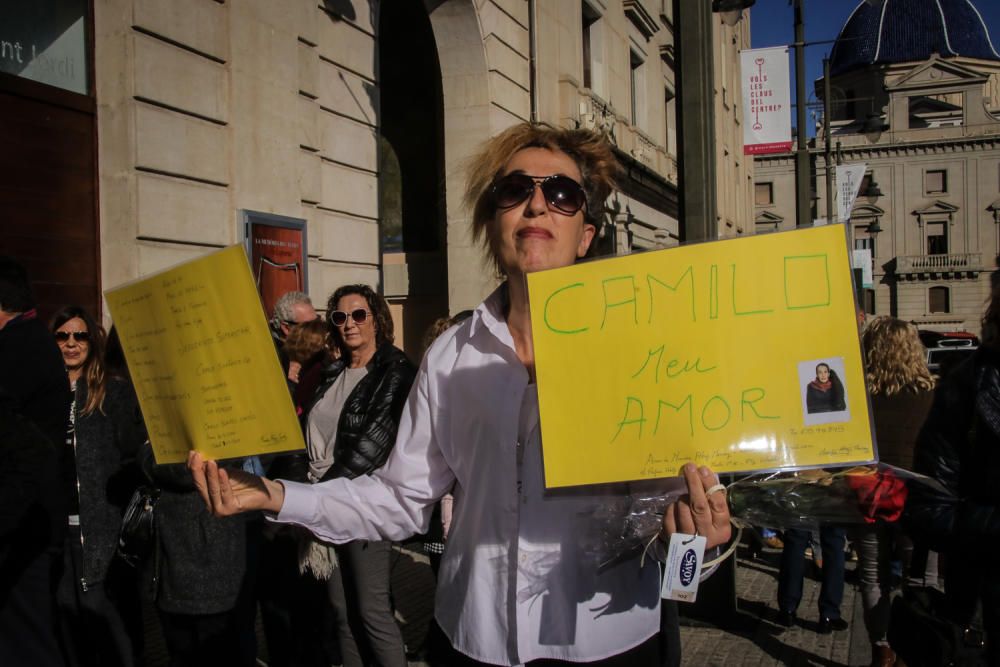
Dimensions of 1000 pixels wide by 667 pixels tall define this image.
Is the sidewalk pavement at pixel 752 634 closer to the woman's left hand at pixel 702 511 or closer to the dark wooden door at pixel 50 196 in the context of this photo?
the dark wooden door at pixel 50 196

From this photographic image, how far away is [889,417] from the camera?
4.96 m

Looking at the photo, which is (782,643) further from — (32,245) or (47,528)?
(32,245)

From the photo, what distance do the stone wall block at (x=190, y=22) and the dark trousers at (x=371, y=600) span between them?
494cm

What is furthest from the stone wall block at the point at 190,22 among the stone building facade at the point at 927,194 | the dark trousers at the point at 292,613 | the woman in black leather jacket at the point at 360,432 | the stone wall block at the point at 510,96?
the stone building facade at the point at 927,194

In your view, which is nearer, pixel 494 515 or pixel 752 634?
pixel 494 515

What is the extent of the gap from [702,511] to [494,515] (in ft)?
1.72

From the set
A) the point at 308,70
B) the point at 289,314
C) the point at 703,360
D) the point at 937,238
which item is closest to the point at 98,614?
the point at 289,314

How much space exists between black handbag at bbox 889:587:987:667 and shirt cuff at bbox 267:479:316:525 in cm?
199

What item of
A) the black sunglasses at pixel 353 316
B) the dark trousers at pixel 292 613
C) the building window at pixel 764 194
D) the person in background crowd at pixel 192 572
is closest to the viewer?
the person in background crowd at pixel 192 572

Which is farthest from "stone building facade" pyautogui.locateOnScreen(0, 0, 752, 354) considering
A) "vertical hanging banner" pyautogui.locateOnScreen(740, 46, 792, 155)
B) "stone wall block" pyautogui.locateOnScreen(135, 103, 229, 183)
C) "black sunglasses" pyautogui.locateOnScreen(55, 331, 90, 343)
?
"vertical hanging banner" pyautogui.locateOnScreen(740, 46, 792, 155)

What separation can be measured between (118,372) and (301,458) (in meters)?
1.03

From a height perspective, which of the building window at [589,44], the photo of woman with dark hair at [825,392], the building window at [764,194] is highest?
the building window at [764,194]

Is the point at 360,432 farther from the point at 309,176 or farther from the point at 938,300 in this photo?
the point at 938,300

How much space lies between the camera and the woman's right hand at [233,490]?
2.05 m
